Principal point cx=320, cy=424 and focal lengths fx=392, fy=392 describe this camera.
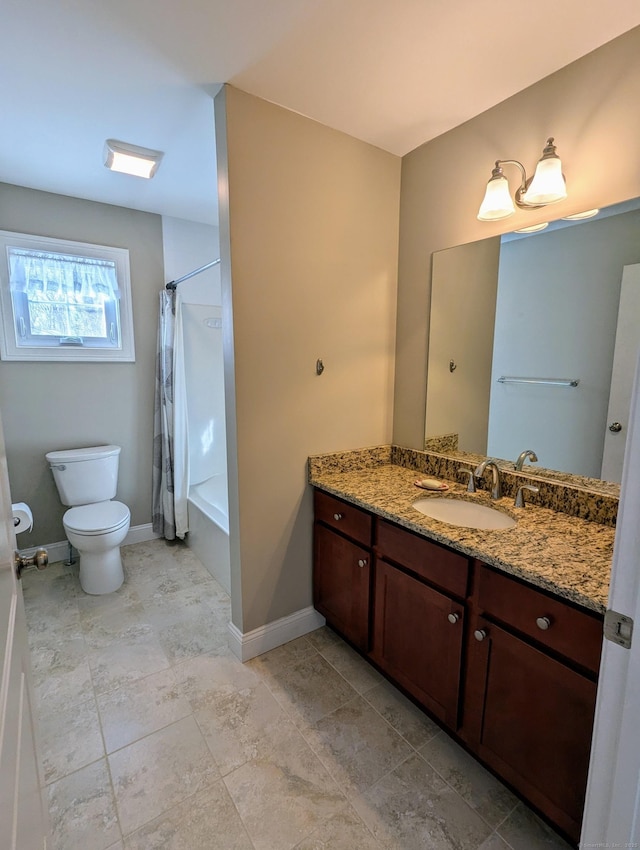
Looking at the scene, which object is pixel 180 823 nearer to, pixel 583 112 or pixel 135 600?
pixel 135 600

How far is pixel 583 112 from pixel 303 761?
2.45 metres

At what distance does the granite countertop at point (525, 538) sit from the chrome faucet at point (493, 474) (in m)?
0.03

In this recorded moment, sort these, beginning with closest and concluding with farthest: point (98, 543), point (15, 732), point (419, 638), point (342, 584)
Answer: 1. point (15, 732)
2. point (419, 638)
3. point (342, 584)
4. point (98, 543)

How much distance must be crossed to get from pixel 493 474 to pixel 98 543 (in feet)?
6.94

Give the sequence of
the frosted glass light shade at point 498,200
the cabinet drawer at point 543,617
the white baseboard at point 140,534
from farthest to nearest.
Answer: the white baseboard at point 140,534 < the frosted glass light shade at point 498,200 < the cabinet drawer at point 543,617

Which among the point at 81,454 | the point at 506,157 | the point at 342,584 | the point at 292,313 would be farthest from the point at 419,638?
the point at 81,454

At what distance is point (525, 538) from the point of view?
126 centimetres

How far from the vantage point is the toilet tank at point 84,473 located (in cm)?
247

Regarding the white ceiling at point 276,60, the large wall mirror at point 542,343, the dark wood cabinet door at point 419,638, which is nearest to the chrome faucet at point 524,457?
the large wall mirror at point 542,343

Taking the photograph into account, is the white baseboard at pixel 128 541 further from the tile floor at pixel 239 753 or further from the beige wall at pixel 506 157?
the beige wall at pixel 506 157

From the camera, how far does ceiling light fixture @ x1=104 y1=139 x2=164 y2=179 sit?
1.86m

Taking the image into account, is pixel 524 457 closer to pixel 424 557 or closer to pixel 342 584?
pixel 424 557

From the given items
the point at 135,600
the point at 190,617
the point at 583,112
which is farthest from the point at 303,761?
the point at 583,112

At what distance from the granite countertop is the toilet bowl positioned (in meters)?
1.29
